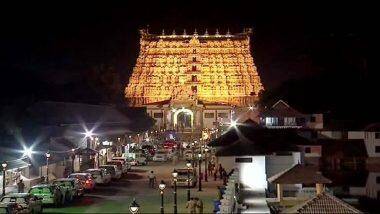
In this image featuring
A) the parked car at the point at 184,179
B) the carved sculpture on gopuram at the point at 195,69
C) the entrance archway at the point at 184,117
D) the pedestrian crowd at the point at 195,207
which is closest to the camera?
the pedestrian crowd at the point at 195,207

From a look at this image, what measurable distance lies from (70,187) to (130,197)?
3161mm

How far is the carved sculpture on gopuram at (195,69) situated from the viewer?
13012 cm

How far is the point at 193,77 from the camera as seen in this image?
133 meters

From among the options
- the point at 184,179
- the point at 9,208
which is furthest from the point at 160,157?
the point at 9,208

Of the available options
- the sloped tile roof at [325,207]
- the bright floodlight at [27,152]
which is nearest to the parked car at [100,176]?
the bright floodlight at [27,152]

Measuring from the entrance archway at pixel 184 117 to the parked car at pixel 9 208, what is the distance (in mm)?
98631

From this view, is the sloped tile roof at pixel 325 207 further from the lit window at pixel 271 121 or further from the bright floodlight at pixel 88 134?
the bright floodlight at pixel 88 134

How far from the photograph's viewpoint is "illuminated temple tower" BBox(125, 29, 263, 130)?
5025 inches

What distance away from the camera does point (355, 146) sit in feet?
193

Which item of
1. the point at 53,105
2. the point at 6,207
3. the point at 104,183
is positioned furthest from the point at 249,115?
the point at 6,207

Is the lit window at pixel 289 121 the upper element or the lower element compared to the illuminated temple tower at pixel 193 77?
lower

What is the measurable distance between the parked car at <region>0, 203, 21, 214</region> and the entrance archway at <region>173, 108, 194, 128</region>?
324 feet

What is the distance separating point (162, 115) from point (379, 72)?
58.0 meters

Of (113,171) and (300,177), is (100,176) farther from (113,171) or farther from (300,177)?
(300,177)
